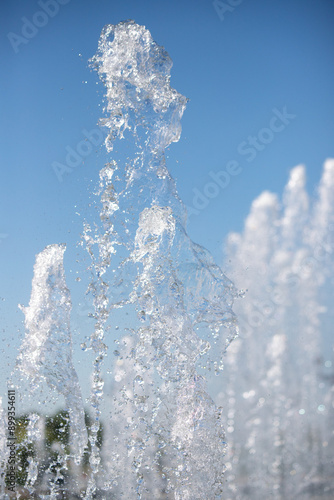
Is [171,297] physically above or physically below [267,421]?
below

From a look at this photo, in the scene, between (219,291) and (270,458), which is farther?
(270,458)

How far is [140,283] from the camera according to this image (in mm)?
6102

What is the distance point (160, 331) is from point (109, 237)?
136cm

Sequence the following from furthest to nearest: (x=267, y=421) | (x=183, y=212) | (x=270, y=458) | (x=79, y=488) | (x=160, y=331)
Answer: (x=267, y=421)
(x=270, y=458)
(x=79, y=488)
(x=183, y=212)
(x=160, y=331)

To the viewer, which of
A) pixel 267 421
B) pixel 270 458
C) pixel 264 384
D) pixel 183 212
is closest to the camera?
pixel 183 212

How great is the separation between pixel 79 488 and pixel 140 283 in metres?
4.59

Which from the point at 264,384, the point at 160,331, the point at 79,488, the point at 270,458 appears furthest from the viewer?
the point at 264,384

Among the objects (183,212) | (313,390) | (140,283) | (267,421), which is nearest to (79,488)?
(140,283)

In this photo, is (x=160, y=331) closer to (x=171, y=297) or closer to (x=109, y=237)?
(x=171, y=297)

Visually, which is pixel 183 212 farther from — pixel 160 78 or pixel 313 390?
pixel 313 390

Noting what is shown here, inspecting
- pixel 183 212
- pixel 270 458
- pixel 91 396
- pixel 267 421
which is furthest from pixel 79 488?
pixel 267 421

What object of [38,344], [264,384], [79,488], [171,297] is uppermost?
[264,384]

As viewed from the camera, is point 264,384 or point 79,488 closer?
point 79,488

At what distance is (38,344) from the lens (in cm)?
589
